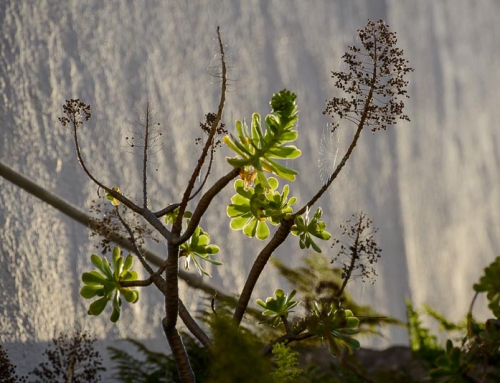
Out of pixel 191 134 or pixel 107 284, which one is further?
pixel 191 134

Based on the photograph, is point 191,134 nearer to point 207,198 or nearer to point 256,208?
point 256,208

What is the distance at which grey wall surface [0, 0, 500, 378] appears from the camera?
1.35 m

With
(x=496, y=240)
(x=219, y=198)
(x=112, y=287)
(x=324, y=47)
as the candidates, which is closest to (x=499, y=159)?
(x=496, y=240)

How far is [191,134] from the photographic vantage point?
1774 millimetres

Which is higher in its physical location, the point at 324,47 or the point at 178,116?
the point at 324,47

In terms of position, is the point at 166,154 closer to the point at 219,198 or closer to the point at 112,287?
the point at 219,198

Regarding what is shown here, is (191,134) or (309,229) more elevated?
(191,134)

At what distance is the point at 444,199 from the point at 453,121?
402mm

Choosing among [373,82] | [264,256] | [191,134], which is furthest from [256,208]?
[191,134]

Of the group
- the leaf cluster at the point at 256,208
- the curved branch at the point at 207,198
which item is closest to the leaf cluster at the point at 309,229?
the leaf cluster at the point at 256,208

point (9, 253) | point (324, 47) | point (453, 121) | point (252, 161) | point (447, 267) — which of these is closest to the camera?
point (252, 161)

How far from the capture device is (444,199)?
11.8 ft

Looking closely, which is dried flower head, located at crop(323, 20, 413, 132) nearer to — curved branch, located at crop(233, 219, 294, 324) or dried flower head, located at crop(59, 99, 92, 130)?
curved branch, located at crop(233, 219, 294, 324)

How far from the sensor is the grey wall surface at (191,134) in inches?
53.0
